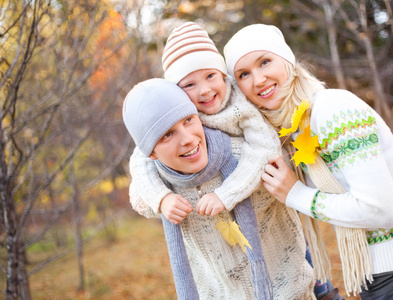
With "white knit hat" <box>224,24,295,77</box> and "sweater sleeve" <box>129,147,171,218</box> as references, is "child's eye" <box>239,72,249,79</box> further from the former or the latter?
"sweater sleeve" <box>129,147,171,218</box>

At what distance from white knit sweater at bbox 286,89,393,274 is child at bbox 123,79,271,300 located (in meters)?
0.39

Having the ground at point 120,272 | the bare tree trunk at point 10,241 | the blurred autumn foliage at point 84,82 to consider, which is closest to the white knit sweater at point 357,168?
the blurred autumn foliage at point 84,82

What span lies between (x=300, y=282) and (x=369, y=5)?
6.26m

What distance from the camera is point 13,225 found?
2.47 meters

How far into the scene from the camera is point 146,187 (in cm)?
187

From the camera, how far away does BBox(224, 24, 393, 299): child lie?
1536 millimetres

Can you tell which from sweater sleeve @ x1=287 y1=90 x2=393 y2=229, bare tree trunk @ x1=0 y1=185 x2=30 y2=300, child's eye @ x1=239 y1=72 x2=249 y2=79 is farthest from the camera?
bare tree trunk @ x1=0 y1=185 x2=30 y2=300

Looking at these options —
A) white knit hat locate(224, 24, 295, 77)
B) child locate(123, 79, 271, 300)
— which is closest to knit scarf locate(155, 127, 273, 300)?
child locate(123, 79, 271, 300)

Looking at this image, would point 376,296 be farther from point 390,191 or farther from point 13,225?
point 13,225

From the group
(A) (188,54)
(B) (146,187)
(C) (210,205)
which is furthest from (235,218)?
(A) (188,54)

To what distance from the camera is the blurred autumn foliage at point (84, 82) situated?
248 cm

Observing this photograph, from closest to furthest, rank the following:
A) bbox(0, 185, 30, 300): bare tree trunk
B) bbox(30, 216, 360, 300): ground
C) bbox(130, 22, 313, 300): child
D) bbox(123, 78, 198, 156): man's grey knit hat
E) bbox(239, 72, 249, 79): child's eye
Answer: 1. bbox(123, 78, 198, 156): man's grey knit hat
2. bbox(130, 22, 313, 300): child
3. bbox(239, 72, 249, 79): child's eye
4. bbox(0, 185, 30, 300): bare tree trunk
5. bbox(30, 216, 360, 300): ground

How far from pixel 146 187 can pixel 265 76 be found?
2.54 feet

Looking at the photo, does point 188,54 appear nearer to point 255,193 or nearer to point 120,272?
point 255,193
